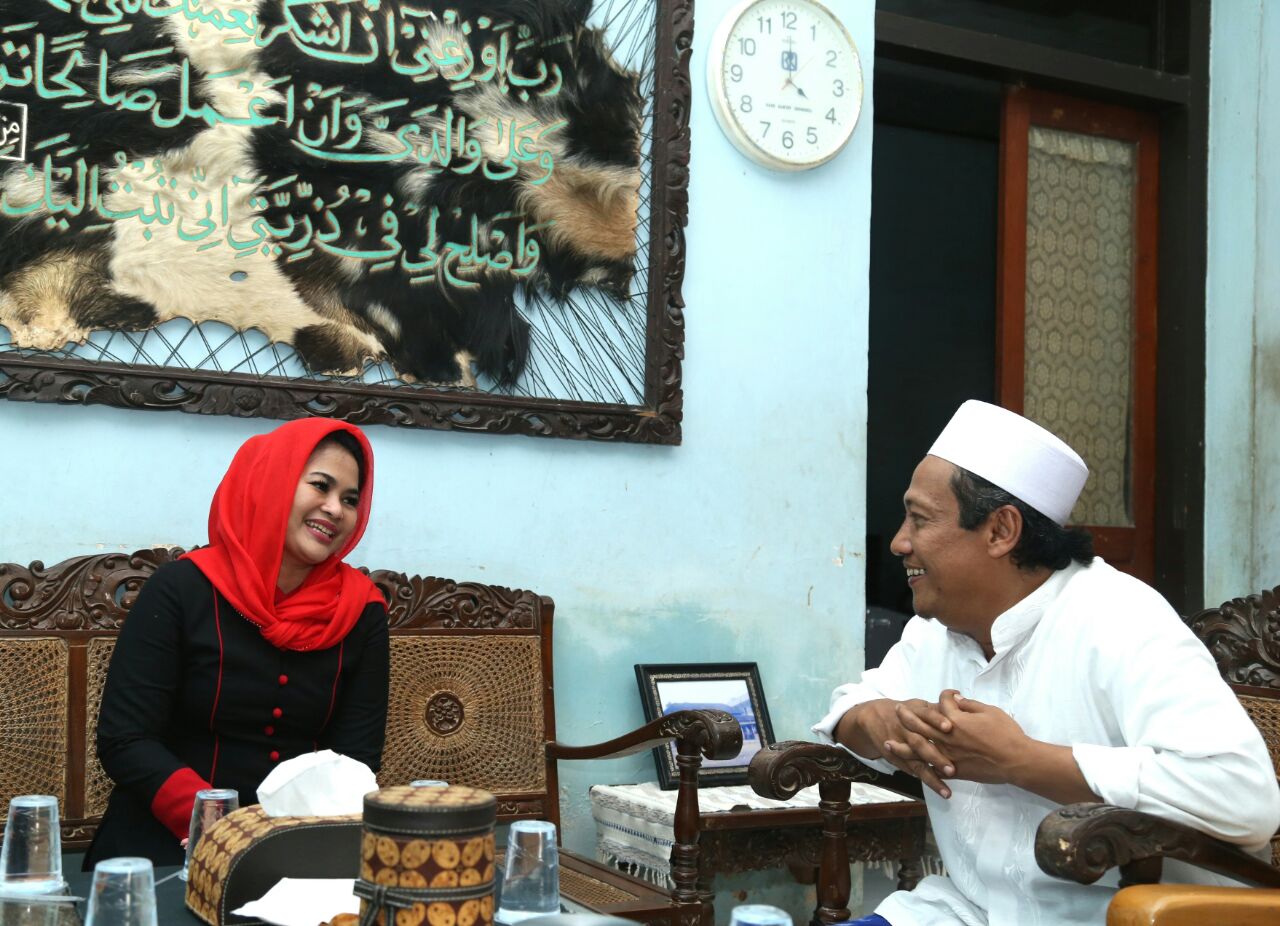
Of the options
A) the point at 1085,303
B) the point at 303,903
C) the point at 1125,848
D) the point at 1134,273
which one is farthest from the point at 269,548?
the point at 1134,273

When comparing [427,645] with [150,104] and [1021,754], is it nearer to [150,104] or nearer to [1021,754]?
[150,104]

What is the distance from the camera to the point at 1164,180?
4.23 meters

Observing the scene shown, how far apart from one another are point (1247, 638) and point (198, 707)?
1853mm

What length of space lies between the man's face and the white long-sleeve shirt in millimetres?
57

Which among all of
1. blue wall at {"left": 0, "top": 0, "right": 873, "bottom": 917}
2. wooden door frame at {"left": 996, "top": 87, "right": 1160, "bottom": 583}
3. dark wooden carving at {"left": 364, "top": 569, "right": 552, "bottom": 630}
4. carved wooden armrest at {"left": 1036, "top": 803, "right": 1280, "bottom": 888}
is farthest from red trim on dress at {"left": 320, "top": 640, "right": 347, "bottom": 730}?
wooden door frame at {"left": 996, "top": 87, "right": 1160, "bottom": 583}

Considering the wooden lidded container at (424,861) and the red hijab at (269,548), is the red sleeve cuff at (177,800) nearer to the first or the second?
the red hijab at (269,548)

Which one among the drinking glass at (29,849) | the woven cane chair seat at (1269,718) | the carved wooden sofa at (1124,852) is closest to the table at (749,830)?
the carved wooden sofa at (1124,852)

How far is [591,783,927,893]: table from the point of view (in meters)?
2.77

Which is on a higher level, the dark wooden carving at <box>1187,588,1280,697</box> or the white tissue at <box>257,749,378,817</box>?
the dark wooden carving at <box>1187,588,1280,697</box>

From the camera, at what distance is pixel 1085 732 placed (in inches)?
70.1

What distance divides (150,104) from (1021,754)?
2078 mm

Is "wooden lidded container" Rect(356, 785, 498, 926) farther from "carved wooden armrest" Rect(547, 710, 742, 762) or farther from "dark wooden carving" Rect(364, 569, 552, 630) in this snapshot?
"dark wooden carving" Rect(364, 569, 552, 630)

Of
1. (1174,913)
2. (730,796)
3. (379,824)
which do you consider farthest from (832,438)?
(379,824)

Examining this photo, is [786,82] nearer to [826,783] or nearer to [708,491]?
[708,491]
